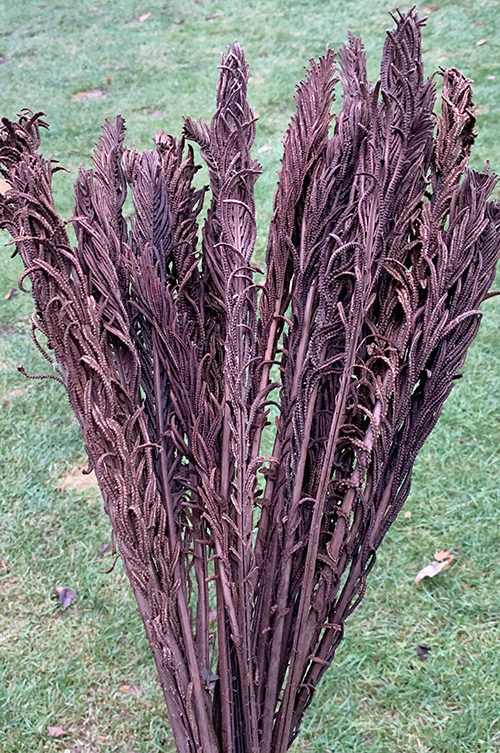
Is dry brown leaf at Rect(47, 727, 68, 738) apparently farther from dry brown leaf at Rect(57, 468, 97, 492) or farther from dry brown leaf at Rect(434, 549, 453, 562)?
dry brown leaf at Rect(434, 549, 453, 562)

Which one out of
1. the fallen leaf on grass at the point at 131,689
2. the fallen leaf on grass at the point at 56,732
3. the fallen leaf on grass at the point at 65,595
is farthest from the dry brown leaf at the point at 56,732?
the fallen leaf on grass at the point at 65,595

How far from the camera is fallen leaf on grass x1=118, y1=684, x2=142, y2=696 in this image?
171 cm

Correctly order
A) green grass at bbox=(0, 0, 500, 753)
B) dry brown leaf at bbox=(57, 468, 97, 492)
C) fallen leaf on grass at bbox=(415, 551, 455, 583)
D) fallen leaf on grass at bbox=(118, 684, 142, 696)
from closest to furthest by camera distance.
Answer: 1. green grass at bbox=(0, 0, 500, 753)
2. fallen leaf on grass at bbox=(118, 684, 142, 696)
3. fallen leaf on grass at bbox=(415, 551, 455, 583)
4. dry brown leaf at bbox=(57, 468, 97, 492)

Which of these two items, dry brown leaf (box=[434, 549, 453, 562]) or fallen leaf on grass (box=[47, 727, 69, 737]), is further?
dry brown leaf (box=[434, 549, 453, 562])

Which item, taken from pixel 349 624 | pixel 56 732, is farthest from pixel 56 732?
pixel 349 624

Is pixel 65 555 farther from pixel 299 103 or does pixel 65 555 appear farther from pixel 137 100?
pixel 137 100

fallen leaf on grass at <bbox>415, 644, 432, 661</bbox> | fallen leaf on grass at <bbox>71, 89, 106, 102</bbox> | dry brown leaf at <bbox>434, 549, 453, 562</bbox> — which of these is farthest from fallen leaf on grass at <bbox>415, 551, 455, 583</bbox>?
fallen leaf on grass at <bbox>71, 89, 106, 102</bbox>

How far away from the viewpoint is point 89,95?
195 inches

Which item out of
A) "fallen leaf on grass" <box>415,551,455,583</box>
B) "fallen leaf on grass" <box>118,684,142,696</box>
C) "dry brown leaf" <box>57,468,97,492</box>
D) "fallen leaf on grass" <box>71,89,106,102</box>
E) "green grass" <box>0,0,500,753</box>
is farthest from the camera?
"fallen leaf on grass" <box>71,89,106,102</box>

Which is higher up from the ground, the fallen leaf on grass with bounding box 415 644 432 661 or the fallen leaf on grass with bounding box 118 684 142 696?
the fallen leaf on grass with bounding box 415 644 432 661

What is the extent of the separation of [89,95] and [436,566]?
4.19 meters

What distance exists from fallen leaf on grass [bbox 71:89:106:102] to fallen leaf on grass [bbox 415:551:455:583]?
13.4 feet

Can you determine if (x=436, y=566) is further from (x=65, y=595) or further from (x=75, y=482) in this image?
(x=75, y=482)

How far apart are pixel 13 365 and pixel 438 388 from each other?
2.25 meters
